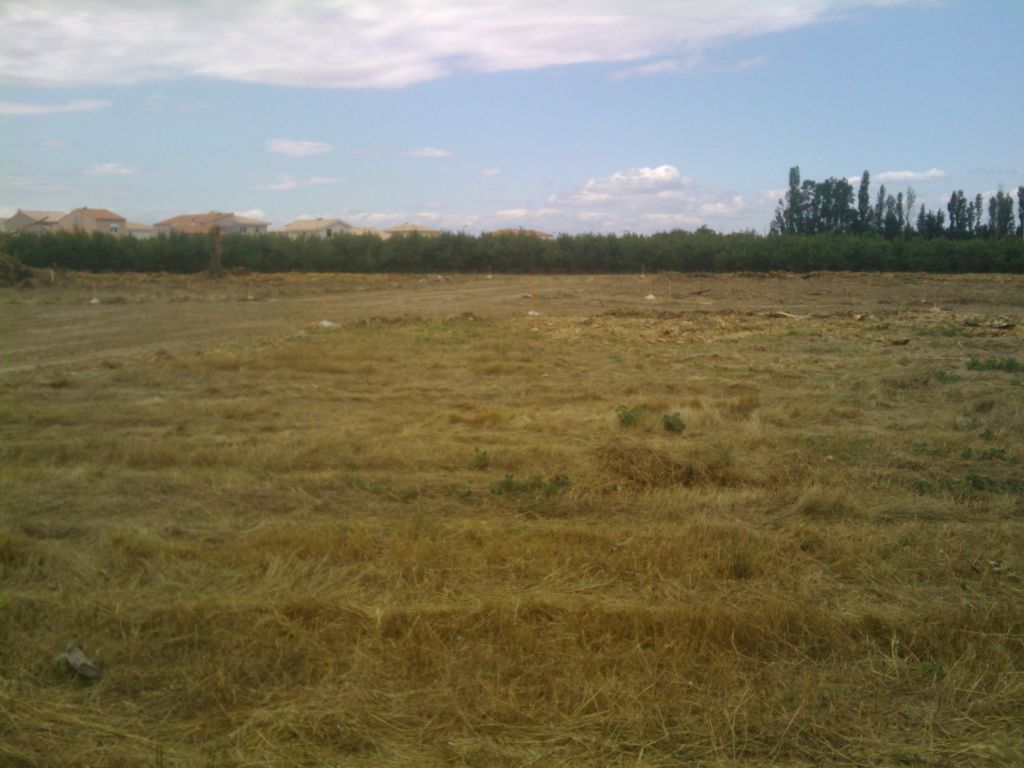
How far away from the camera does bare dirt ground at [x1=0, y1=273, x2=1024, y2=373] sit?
17797mm

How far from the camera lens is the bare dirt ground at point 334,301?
58.4 ft

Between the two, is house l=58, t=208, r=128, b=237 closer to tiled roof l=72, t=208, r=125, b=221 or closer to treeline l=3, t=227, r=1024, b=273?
tiled roof l=72, t=208, r=125, b=221

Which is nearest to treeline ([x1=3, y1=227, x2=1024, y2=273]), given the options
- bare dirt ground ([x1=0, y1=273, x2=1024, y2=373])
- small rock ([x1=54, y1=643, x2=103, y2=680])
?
bare dirt ground ([x1=0, y1=273, x2=1024, y2=373])

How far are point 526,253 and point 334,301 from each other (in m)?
25.4

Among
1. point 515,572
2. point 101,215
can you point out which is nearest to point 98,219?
point 101,215

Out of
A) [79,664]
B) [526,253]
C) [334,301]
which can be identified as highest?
[526,253]

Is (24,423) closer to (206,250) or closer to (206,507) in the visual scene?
(206,507)

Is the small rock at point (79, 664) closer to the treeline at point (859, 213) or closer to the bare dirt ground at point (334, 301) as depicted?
the bare dirt ground at point (334, 301)

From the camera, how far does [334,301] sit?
2830 cm

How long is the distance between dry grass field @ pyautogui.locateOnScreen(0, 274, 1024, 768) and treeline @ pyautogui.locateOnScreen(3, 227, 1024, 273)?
37674 millimetres

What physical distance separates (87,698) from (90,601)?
0.93 m

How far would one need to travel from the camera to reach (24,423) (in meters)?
9.08

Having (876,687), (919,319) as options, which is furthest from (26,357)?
(919,319)

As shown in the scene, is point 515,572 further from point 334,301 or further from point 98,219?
point 98,219
